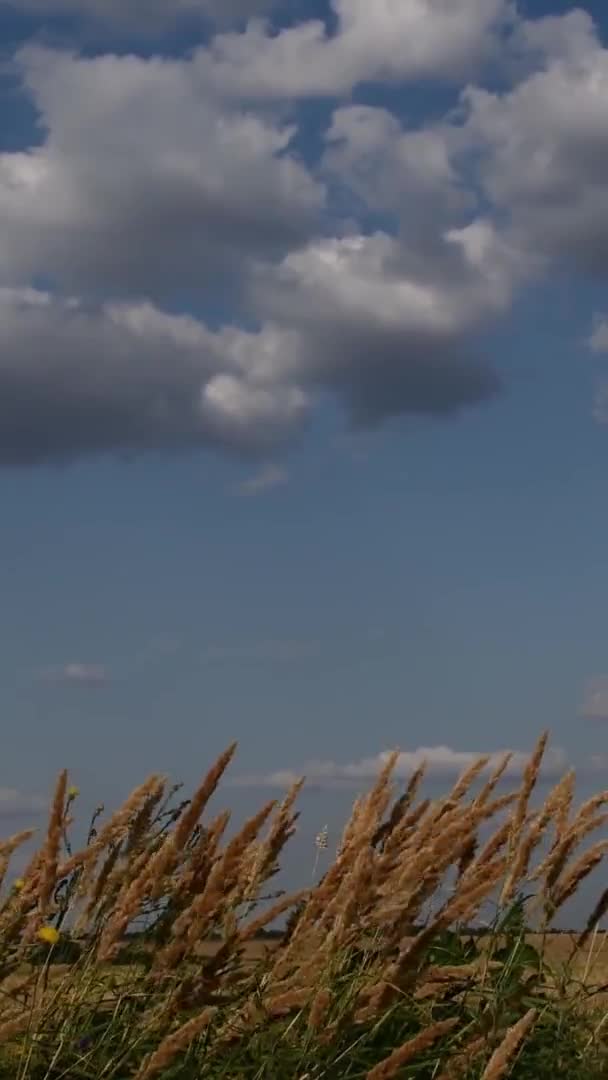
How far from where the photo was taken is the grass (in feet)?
11.4

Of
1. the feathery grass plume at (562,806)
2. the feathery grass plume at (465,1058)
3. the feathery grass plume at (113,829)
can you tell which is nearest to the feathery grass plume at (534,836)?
the feathery grass plume at (562,806)

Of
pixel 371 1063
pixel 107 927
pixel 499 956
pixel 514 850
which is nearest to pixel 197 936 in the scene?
pixel 107 927

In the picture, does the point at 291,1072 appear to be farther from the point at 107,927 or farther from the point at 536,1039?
the point at 536,1039

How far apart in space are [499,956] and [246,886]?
1288 millimetres

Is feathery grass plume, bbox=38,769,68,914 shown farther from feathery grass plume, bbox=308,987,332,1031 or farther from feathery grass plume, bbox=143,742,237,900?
feathery grass plume, bbox=308,987,332,1031

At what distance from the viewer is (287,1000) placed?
3.50 meters

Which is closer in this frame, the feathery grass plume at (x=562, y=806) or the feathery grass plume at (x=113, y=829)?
the feathery grass plume at (x=113, y=829)

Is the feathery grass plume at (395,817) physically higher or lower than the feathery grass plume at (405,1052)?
higher

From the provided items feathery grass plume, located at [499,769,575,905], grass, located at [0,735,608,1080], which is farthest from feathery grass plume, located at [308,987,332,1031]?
feathery grass plume, located at [499,769,575,905]

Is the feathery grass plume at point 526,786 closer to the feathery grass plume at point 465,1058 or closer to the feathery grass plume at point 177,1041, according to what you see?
the feathery grass plume at point 465,1058

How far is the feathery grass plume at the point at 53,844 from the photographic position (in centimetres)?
365

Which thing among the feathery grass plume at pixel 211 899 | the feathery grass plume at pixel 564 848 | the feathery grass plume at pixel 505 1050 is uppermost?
the feathery grass plume at pixel 564 848

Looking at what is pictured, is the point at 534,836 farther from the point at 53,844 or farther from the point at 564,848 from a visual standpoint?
the point at 53,844

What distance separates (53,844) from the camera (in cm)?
376
